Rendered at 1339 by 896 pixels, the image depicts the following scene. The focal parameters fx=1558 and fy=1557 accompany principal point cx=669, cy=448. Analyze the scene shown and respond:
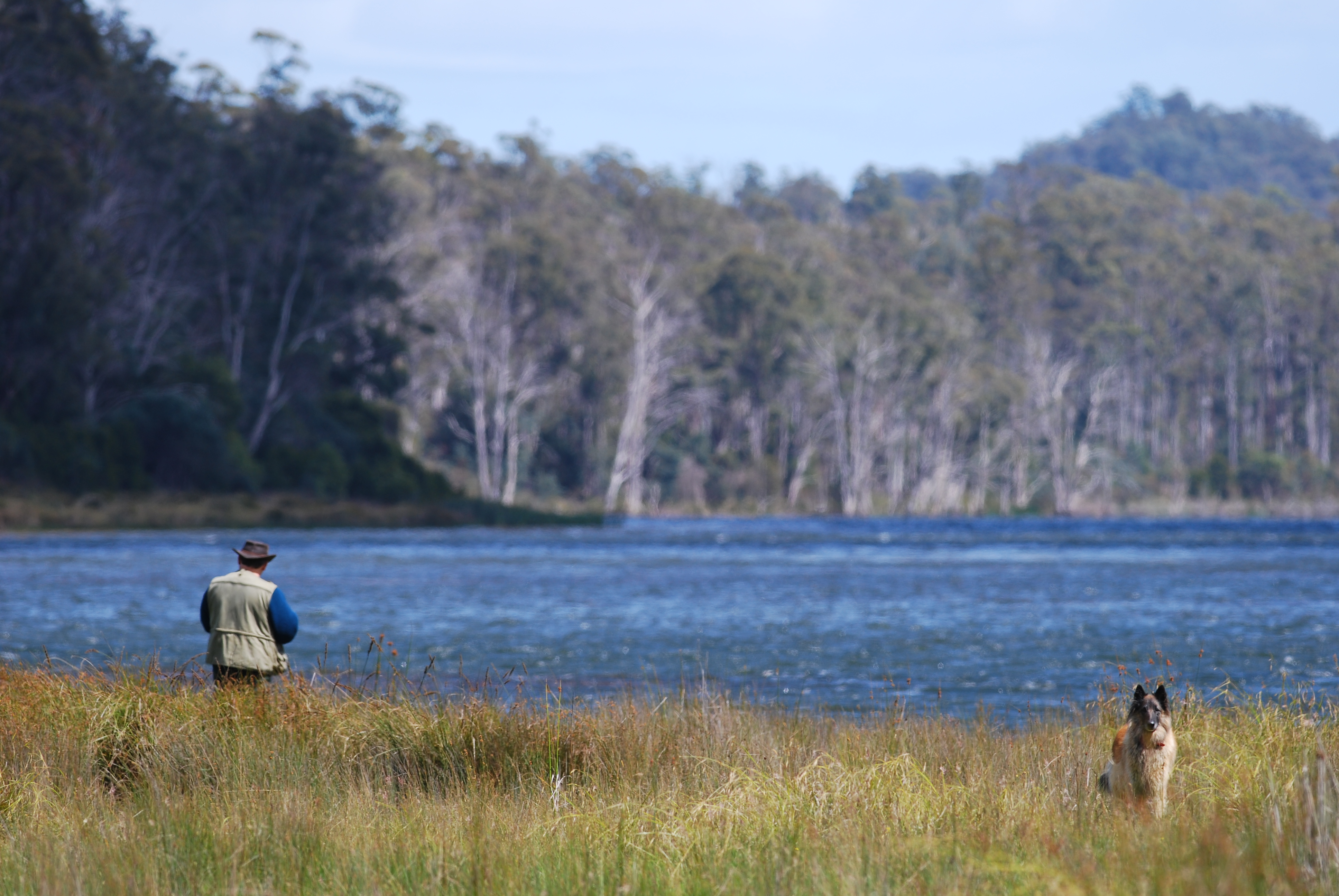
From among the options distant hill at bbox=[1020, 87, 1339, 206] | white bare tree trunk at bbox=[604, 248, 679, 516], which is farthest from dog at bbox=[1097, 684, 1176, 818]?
distant hill at bbox=[1020, 87, 1339, 206]

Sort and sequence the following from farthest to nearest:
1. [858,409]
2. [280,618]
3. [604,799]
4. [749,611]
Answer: [858,409], [749,611], [280,618], [604,799]

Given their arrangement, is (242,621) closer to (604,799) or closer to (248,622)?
(248,622)

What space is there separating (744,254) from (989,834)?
6748cm

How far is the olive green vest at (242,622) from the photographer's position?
8633 mm

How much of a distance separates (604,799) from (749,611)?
52.2 ft

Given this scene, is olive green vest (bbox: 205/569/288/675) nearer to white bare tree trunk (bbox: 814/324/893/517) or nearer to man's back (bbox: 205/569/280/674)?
man's back (bbox: 205/569/280/674)

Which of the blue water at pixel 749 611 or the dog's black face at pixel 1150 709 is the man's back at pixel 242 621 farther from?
the dog's black face at pixel 1150 709

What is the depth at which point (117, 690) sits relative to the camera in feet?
27.2

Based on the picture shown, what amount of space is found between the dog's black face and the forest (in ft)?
132

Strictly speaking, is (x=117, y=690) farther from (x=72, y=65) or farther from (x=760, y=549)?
(x=72, y=65)

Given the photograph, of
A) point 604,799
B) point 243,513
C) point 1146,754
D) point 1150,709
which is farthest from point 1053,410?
point 1150,709

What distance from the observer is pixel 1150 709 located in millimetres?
5965

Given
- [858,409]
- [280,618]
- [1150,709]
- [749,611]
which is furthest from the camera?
[858,409]

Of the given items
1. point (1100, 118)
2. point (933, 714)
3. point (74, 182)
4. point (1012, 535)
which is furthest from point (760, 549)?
point (1100, 118)
